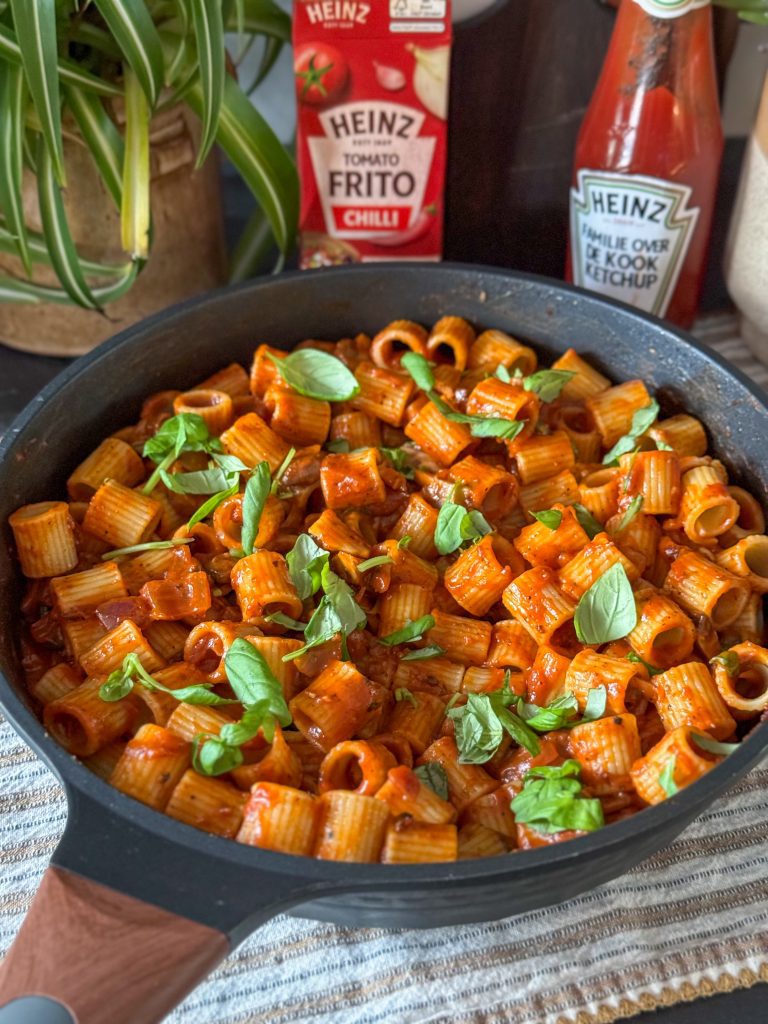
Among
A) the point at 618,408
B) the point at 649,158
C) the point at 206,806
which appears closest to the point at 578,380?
the point at 618,408

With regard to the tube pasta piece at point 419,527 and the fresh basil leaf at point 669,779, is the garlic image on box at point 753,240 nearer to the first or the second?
the tube pasta piece at point 419,527

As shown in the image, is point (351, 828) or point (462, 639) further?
point (462, 639)

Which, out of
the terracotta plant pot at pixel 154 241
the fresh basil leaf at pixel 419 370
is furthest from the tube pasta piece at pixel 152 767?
the terracotta plant pot at pixel 154 241

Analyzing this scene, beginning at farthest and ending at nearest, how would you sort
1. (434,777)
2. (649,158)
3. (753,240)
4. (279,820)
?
1. (753,240)
2. (649,158)
3. (434,777)
4. (279,820)

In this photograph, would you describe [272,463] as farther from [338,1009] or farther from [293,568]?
[338,1009]

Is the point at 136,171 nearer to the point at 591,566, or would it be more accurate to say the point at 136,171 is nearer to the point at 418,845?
the point at 591,566

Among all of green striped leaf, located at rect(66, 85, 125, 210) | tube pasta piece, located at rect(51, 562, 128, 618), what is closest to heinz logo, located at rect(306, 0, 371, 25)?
green striped leaf, located at rect(66, 85, 125, 210)

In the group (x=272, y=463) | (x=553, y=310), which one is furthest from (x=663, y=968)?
(x=553, y=310)
